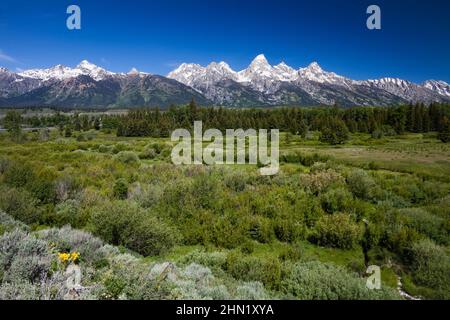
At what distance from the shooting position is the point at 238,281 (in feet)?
25.8

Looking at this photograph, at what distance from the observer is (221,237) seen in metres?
11.7

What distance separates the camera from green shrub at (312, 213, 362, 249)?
11672 millimetres

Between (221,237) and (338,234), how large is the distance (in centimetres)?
449

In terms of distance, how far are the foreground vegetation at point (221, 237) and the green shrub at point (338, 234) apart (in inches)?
1.6

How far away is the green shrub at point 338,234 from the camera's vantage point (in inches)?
460

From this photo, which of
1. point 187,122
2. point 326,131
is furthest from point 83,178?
point 187,122

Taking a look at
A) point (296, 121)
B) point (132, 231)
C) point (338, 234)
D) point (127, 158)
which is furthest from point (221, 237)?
Result: point (296, 121)

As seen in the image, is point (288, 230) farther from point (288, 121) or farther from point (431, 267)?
point (288, 121)

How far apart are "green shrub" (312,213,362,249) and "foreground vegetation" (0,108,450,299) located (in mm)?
42
